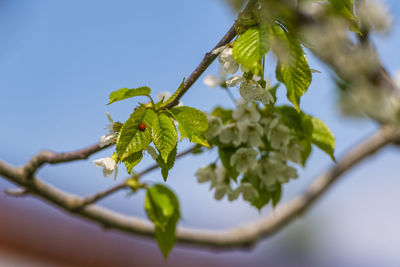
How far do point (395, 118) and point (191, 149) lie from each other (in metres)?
0.56

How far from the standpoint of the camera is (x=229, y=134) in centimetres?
93

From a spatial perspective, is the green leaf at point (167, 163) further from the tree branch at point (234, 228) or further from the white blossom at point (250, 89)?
the tree branch at point (234, 228)

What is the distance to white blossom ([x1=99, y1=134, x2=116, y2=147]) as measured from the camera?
2.53 feet

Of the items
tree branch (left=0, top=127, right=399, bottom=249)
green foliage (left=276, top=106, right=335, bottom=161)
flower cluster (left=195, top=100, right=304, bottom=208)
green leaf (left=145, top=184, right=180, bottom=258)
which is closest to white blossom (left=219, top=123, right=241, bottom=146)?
flower cluster (left=195, top=100, right=304, bottom=208)

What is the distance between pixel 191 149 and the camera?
104 cm

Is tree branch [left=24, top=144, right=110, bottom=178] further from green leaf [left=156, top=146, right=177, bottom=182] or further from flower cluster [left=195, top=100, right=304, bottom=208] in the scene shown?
flower cluster [left=195, top=100, right=304, bottom=208]

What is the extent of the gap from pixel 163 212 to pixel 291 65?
20.2 inches

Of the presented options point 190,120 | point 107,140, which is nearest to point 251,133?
point 190,120

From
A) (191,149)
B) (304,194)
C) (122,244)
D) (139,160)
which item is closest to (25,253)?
(122,244)

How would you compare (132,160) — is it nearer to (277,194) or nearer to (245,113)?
(245,113)

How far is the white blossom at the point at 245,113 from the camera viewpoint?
90 cm

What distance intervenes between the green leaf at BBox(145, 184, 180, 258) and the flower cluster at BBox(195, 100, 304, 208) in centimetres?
18

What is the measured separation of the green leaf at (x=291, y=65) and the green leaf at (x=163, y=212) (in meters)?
0.46

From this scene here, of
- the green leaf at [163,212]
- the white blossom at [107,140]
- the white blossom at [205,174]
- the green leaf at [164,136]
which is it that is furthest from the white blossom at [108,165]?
the white blossom at [205,174]
